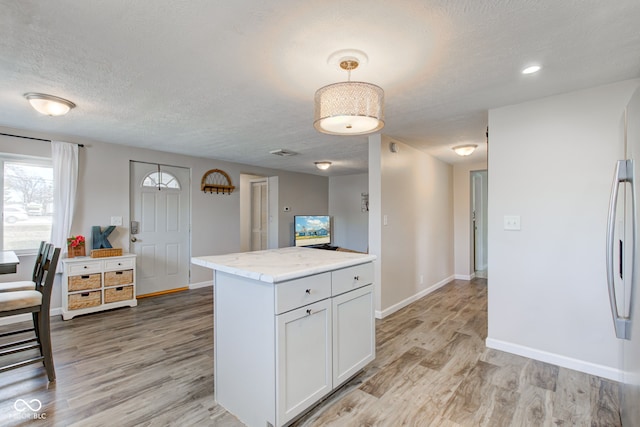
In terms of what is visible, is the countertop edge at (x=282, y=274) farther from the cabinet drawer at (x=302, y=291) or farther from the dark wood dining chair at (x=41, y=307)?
the dark wood dining chair at (x=41, y=307)

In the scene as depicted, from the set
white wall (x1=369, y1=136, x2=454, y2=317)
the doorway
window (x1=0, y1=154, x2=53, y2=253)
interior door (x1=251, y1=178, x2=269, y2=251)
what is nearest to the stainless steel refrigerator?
white wall (x1=369, y1=136, x2=454, y2=317)

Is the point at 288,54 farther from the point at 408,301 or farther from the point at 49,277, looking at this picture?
the point at 408,301

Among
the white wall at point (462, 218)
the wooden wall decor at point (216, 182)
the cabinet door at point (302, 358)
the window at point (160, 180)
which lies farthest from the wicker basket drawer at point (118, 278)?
the white wall at point (462, 218)

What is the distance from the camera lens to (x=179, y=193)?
4.97 meters

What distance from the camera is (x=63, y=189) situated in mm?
3705

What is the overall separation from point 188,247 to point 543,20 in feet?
16.8

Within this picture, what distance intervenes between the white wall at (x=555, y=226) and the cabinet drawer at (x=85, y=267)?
449cm

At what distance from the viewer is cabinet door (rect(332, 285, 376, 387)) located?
2.00 m

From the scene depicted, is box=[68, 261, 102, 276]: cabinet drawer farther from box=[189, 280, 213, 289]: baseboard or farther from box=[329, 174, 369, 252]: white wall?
box=[329, 174, 369, 252]: white wall

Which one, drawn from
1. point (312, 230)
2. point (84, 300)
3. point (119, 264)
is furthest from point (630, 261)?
point (312, 230)

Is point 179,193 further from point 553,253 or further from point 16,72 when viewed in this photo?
point 553,253

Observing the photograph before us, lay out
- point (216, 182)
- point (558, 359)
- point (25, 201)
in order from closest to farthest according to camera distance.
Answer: point (558, 359), point (25, 201), point (216, 182)

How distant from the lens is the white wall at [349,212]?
7.23m

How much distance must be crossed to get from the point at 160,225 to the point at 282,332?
12.8 feet
